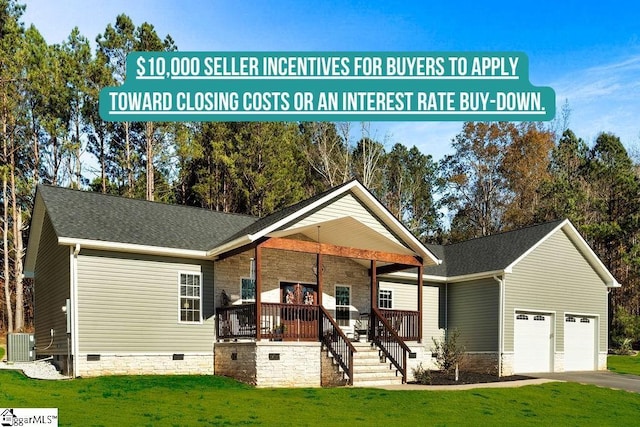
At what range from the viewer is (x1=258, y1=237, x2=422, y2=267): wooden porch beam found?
18.5m

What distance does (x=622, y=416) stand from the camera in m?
15.1

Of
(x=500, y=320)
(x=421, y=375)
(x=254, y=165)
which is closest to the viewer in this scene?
(x=421, y=375)

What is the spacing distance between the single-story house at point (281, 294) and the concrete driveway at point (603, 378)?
101 centimetres

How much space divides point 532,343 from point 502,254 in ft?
11.2

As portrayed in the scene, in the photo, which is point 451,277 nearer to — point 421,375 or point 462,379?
point 462,379

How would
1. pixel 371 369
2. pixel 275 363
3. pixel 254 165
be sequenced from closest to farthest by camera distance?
pixel 275 363 < pixel 371 369 < pixel 254 165

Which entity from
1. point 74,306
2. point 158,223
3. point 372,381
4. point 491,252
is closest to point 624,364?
point 491,252

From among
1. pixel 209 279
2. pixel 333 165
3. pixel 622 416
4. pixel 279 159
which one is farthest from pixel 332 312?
pixel 333 165

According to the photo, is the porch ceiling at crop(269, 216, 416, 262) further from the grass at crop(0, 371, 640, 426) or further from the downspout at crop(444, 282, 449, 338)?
→ the grass at crop(0, 371, 640, 426)

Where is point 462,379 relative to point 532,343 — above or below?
below

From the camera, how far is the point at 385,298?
2419 cm

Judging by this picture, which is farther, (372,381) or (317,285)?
(317,285)

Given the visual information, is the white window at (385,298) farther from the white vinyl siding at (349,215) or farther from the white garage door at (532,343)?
the white garage door at (532,343)

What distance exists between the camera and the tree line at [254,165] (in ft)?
112
